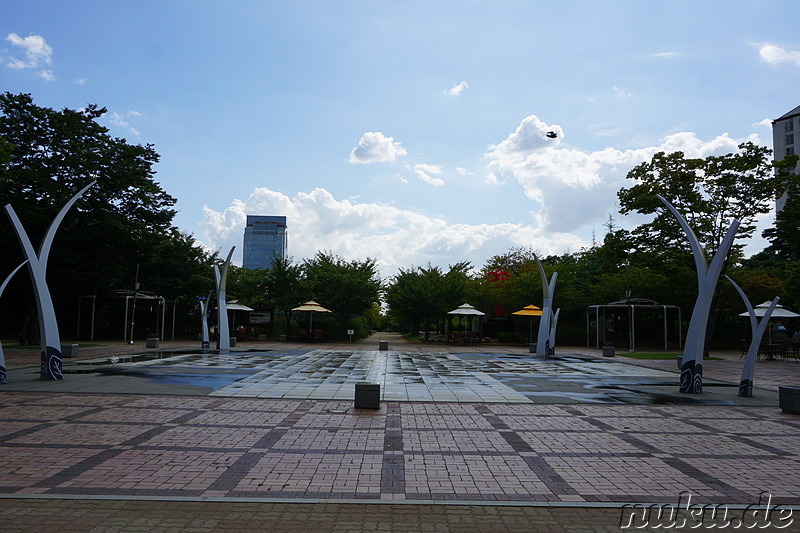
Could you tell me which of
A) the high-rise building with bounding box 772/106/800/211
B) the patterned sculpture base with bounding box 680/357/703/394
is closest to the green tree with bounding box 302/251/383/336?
the patterned sculpture base with bounding box 680/357/703/394

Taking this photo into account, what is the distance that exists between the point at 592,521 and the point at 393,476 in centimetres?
221

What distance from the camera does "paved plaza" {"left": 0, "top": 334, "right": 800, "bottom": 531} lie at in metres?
4.89

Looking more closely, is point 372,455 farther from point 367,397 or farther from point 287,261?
point 287,261

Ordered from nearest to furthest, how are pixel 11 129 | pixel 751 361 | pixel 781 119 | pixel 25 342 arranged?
pixel 751 361, pixel 11 129, pixel 25 342, pixel 781 119

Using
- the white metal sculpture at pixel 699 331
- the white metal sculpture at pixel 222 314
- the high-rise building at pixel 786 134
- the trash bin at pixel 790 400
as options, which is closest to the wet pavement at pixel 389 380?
the white metal sculpture at pixel 699 331

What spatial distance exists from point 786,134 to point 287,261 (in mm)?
92240

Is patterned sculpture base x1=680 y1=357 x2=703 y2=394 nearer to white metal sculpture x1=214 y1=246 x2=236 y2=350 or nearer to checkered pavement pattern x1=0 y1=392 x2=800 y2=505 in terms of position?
checkered pavement pattern x1=0 y1=392 x2=800 y2=505

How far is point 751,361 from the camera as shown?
12625 millimetres

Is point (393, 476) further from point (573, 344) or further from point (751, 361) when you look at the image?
point (573, 344)

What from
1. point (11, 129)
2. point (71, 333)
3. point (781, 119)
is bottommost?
point (71, 333)

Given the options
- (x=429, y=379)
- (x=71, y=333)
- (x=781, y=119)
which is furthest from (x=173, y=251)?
(x=781, y=119)

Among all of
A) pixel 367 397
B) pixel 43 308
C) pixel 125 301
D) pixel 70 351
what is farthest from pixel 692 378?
pixel 125 301

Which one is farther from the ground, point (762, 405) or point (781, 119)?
point (781, 119)

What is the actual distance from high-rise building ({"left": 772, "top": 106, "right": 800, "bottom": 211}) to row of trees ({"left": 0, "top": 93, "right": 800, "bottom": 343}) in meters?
65.4
